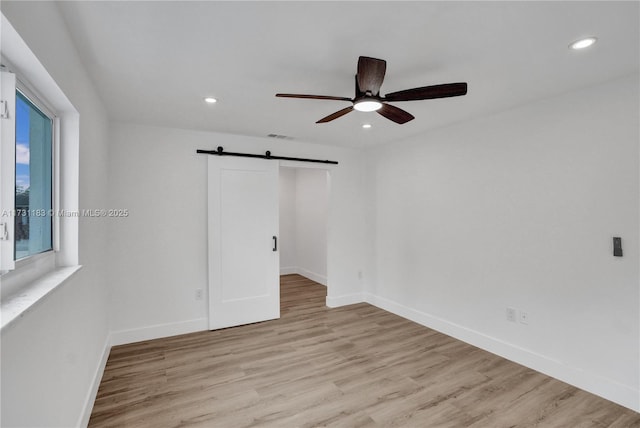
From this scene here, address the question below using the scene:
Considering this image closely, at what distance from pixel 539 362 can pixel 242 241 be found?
10.9 feet

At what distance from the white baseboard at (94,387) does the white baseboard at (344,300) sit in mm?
2724

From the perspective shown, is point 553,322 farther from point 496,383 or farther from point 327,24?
point 327,24

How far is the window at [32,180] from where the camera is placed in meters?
1.37

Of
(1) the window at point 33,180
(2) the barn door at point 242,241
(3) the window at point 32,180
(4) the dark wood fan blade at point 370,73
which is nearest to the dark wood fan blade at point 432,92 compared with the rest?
(4) the dark wood fan blade at point 370,73

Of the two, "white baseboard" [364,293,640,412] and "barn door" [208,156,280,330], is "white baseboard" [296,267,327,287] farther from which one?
"white baseboard" [364,293,640,412]

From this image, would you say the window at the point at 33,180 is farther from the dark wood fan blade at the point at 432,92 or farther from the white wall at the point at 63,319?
the dark wood fan blade at the point at 432,92

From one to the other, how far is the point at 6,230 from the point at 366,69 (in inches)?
69.3

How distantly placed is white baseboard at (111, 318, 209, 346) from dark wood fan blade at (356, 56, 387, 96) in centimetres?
324

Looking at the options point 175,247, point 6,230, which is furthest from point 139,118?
point 6,230

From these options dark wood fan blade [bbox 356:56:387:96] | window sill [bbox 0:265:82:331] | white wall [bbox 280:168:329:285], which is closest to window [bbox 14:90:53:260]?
window sill [bbox 0:265:82:331]

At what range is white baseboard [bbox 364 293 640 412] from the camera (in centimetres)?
233

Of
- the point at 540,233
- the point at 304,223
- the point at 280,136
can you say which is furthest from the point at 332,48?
the point at 304,223

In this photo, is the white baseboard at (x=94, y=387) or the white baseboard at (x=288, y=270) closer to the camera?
the white baseboard at (x=94, y=387)

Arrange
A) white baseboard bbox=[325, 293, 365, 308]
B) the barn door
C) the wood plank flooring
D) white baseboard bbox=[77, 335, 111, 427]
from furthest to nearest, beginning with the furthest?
white baseboard bbox=[325, 293, 365, 308] → the barn door → the wood plank flooring → white baseboard bbox=[77, 335, 111, 427]
